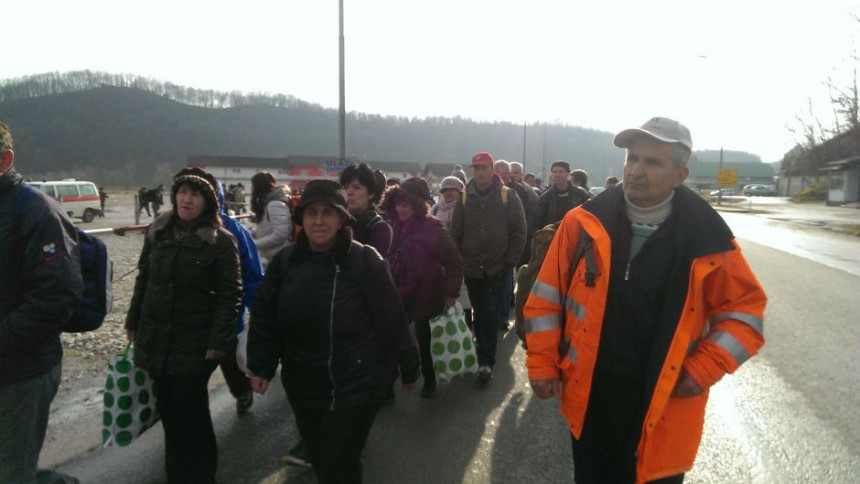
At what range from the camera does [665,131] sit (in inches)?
88.2

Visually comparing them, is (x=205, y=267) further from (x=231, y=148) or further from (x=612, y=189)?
(x=231, y=148)

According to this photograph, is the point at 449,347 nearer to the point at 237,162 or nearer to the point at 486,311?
the point at 486,311

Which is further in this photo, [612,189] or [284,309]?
[284,309]

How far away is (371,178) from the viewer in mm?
4418

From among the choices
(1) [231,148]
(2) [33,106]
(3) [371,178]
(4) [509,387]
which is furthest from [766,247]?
(2) [33,106]

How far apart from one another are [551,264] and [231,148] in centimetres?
13204

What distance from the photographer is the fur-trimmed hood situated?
316cm

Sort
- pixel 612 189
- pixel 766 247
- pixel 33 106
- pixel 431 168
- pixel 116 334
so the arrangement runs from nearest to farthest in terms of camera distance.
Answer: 1. pixel 612 189
2. pixel 116 334
3. pixel 766 247
4. pixel 431 168
5. pixel 33 106

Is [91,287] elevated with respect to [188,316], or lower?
elevated

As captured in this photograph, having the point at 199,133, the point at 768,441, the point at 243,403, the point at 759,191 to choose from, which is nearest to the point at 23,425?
the point at 243,403

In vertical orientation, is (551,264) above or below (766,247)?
above

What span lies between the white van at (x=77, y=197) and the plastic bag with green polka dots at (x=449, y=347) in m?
28.0

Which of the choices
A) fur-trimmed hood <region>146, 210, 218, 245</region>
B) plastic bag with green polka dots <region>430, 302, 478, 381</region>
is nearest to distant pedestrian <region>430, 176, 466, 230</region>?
plastic bag with green polka dots <region>430, 302, 478, 381</region>

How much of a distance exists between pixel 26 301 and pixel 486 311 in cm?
380
